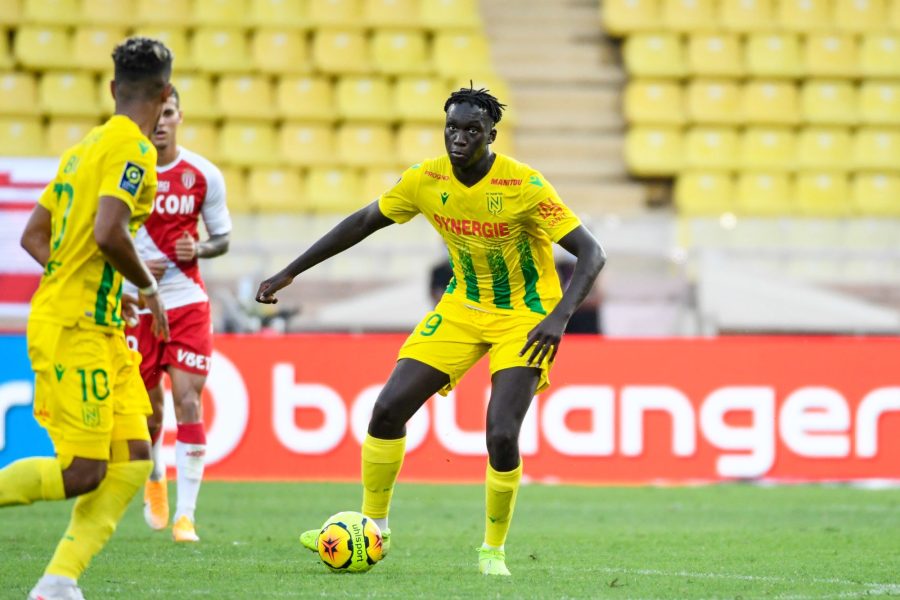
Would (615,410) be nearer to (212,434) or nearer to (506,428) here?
(212,434)

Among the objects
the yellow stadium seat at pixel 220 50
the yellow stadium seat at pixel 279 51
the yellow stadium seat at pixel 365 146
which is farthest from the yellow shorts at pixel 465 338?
the yellow stadium seat at pixel 220 50

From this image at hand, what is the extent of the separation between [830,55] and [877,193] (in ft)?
7.29

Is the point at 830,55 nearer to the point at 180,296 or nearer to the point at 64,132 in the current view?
the point at 64,132

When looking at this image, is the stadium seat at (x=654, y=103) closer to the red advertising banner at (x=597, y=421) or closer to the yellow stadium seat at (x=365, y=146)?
the yellow stadium seat at (x=365, y=146)

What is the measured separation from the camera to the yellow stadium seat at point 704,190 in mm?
18312

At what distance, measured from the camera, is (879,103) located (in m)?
19.3

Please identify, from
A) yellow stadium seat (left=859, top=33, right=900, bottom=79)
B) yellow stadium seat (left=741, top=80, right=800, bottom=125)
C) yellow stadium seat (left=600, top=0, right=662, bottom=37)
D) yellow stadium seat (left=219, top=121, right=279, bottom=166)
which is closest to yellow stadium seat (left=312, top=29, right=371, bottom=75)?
yellow stadium seat (left=219, top=121, right=279, bottom=166)

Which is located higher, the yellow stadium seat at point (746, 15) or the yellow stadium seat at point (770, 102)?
the yellow stadium seat at point (746, 15)

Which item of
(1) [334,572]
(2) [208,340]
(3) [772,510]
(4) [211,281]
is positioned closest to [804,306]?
(3) [772,510]

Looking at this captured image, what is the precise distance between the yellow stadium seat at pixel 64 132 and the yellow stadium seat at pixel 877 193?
9.53 metres

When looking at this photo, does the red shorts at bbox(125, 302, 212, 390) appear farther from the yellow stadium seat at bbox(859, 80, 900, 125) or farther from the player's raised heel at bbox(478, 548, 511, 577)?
the yellow stadium seat at bbox(859, 80, 900, 125)

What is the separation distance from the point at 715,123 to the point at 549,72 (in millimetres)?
2711

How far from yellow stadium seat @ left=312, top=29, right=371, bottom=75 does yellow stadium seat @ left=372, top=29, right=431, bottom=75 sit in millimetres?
177

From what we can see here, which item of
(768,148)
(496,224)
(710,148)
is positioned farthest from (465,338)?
(768,148)
